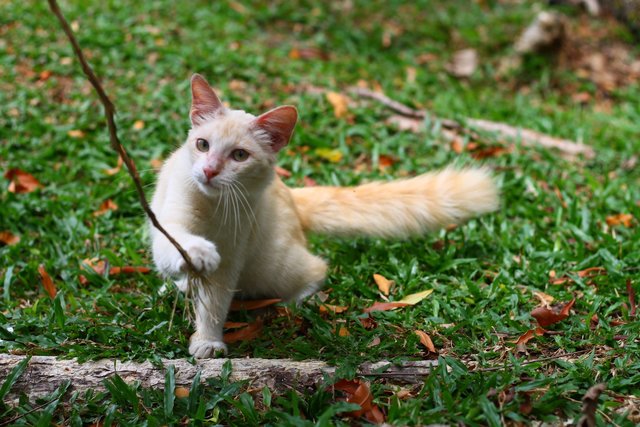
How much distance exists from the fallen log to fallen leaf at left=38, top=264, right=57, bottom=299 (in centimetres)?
88

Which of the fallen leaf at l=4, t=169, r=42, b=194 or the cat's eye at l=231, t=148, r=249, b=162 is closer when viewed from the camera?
the cat's eye at l=231, t=148, r=249, b=162

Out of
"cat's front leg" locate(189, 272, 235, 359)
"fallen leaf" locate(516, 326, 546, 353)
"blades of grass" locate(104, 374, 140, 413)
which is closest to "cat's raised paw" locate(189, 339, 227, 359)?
"cat's front leg" locate(189, 272, 235, 359)

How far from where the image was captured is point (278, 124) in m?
3.41

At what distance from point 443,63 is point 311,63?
71.3 inches

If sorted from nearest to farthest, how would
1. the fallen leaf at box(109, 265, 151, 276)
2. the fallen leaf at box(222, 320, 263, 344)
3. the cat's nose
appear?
1. the cat's nose
2. the fallen leaf at box(222, 320, 263, 344)
3. the fallen leaf at box(109, 265, 151, 276)

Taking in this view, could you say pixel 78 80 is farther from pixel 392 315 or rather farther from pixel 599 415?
pixel 599 415

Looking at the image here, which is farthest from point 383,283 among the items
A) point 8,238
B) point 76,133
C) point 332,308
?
point 76,133

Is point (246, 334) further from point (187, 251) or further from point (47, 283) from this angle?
point (47, 283)

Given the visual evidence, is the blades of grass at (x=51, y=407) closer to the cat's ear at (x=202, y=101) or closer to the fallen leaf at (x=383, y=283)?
the cat's ear at (x=202, y=101)

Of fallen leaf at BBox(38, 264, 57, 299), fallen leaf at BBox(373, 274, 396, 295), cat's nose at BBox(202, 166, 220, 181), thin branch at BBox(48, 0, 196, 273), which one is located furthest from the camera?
fallen leaf at BBox(373, 274, 396, 295)

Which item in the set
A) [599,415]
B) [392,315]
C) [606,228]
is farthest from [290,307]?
[606,228]

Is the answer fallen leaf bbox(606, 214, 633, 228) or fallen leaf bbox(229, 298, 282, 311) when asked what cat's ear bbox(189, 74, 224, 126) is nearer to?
fallen leaf bbox(229, 298, 282, 311)

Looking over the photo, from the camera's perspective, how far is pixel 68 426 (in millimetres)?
2926

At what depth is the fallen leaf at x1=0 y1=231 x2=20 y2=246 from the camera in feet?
15.0
